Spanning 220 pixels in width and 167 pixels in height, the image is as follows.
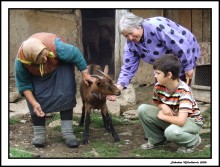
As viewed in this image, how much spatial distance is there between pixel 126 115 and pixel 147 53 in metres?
1.89

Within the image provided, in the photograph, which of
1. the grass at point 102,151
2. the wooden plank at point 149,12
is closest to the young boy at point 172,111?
the grass at point 102,151

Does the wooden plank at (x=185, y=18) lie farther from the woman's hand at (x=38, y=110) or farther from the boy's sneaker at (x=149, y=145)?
the woman's hand at (x=38, y=110)

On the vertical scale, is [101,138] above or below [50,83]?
below

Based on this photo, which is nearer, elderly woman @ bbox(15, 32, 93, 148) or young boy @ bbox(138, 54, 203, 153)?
young boy @ bbox(138, 54, 203, 153)

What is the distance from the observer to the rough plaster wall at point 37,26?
9.49 metres

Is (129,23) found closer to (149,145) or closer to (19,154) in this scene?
(149,145)

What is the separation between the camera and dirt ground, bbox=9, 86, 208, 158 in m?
5.71

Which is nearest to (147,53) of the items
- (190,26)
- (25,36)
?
(190,26)

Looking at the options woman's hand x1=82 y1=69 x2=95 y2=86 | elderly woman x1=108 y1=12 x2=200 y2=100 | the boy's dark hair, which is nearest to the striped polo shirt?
the boy's dark hair

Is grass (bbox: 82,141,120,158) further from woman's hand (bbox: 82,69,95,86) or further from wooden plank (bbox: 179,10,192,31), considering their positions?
wooden plank (bbox: 179,10,192,31)

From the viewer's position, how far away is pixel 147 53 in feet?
18.8

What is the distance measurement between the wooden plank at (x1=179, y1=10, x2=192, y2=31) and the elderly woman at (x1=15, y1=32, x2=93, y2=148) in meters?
3.42

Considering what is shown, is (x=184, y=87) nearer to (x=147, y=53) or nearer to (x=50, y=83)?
(x=147, y=53)

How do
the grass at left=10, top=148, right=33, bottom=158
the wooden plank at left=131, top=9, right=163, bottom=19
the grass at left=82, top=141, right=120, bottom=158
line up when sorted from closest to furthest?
the grass at left=10, top=148, right=33, bottom=158, the grass at left=82, top=141, right=120, bottom=158, the wooden plank at left=131, top=9, right=163, bottom=19
